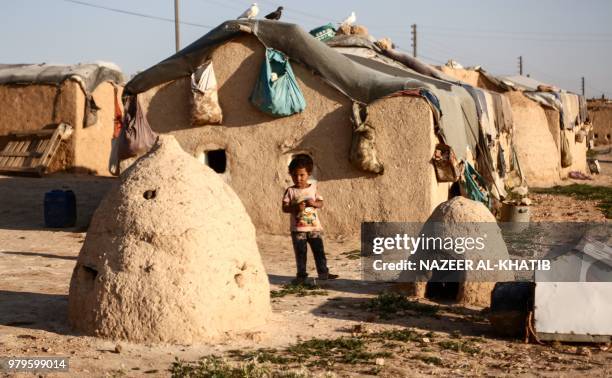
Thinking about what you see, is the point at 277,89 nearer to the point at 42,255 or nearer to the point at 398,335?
the point at 42,255

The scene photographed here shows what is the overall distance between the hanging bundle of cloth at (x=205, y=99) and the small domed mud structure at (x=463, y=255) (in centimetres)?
548

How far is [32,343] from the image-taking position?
6.32 m

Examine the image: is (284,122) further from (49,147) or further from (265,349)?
(49,147)

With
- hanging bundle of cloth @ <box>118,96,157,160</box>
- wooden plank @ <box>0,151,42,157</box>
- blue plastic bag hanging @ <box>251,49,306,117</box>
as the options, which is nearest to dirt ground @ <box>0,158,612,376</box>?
blue plastic bag hanging @ <box>251,49,306,117</box>

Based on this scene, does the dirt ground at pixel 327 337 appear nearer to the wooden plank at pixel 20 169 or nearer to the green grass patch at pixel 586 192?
the wooden plank at pixel 20 169

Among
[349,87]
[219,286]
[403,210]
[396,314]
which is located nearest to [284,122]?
[349,87]

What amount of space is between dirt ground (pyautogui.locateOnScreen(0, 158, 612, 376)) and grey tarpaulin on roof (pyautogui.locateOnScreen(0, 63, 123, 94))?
9.63 meters

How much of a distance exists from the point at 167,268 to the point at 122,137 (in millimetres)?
7602

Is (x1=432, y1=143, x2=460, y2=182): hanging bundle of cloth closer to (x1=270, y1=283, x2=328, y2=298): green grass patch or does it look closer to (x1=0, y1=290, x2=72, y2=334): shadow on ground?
(x1=270, y1=283, x2=328, y2=298): green grass patch

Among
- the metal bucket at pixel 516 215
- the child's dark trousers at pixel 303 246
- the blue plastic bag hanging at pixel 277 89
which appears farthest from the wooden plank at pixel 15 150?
the child's dark trousers at pixel 303 246

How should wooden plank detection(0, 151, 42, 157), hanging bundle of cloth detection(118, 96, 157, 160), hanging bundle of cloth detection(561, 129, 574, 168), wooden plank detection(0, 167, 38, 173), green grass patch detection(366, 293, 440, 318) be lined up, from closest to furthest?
1. green grass patch detection(366, 293, 440, 318)
2. hanging bundle of cloth detection(118, 96, 157, 160)
3. wooden plank detection(0, 167, 38, 173)
4. wooden plank detection(0, 151, 42, 157)
5. hanging bundle of cloth detection(561, 129, 574, 168)

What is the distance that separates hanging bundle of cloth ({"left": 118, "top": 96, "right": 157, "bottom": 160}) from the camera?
13.5 meters

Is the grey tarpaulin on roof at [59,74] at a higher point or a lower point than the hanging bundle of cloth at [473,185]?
higher

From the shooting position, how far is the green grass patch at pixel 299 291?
862 cm
